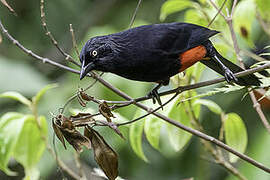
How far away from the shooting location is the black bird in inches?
92.9

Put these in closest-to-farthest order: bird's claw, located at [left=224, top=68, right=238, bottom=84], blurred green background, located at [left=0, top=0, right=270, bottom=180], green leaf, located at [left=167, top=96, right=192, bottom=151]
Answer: bird's claw, located at [left=224, top=68, right=238, bottom=84]
green leaf, located at [left=167, top=96, right=192, bottom=151]
blurred green background, located at [left=0, top=0, right=270, bottom=180]

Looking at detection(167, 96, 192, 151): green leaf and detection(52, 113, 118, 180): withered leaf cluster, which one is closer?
detection(52, 113, 118, 180): withered leaf cluster

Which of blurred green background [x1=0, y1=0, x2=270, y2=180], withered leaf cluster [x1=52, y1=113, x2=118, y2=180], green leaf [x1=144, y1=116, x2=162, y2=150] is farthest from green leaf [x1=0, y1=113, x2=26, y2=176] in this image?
green leaf [x1=144, y1=116, x2=162, y2=150]

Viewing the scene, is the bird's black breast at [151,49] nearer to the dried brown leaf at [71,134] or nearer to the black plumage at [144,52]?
the black plumage at [144,52]

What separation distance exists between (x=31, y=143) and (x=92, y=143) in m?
0.77

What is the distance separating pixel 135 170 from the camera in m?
4.68

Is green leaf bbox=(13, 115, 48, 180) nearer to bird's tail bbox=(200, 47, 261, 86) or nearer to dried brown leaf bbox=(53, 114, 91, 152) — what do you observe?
dried brown leaf bbox=(53, 114, 91, 152)

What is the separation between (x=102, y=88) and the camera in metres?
3.85

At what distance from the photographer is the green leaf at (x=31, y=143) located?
2.47 metres

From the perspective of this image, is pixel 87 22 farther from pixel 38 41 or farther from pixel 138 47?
pixel 138 47

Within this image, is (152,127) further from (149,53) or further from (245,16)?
(245,16)

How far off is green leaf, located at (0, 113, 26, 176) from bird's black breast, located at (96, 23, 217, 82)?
52cm

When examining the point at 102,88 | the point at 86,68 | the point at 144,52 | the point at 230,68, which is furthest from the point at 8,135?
the point at 102,88

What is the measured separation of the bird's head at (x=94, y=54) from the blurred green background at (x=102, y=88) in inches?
21.2
